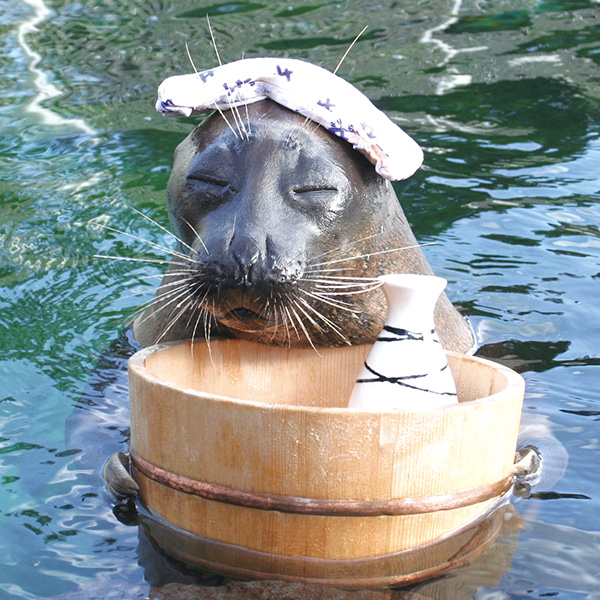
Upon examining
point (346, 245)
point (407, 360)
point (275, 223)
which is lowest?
point (407, 360)

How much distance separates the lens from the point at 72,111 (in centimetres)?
1012

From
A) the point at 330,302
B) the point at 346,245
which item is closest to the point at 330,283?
the point at 330,302

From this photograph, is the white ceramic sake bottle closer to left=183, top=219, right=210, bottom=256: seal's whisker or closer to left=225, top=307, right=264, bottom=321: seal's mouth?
left=225, top=307, right=264, bottom=321: seal's mouth

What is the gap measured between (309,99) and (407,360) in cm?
121

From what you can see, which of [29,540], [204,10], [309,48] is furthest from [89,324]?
[204,10]

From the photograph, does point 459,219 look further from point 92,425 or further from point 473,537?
point 473,537

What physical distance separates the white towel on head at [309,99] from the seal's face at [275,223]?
0.07 meters

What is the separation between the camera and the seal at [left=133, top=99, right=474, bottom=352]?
3.49 m

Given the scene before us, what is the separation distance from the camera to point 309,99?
156 inches

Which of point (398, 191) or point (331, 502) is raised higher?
point (398, 191)

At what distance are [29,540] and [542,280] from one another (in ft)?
12.9

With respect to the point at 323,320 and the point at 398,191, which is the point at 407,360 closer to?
the point at 323,320

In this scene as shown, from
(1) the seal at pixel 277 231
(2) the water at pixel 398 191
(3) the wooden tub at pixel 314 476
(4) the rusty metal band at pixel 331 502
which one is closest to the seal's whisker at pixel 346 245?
(1) the seal at pixel 277 231

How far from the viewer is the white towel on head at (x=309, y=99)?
3924mm
